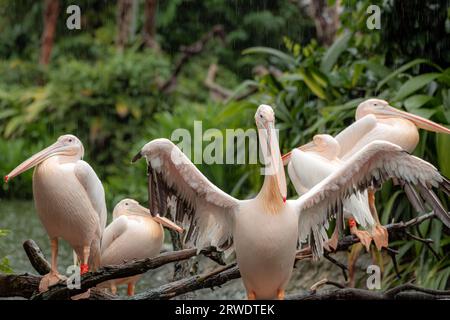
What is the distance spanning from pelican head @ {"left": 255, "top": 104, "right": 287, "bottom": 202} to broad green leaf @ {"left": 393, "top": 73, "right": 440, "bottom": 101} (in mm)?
3613

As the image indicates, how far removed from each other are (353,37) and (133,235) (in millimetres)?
4432

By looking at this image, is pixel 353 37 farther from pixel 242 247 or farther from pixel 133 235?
pixel 242 247

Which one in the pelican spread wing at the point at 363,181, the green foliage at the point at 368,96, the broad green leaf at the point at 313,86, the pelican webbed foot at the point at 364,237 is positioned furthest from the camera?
the broad green leaf at the point at 313,86

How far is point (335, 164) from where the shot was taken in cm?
397

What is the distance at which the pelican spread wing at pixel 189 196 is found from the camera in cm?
289

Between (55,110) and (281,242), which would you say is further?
(55,110)

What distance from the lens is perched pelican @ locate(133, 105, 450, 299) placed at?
2838 millimetres

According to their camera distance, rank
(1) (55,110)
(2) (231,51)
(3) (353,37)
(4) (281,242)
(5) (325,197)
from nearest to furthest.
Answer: (4) (281,242) < (5) (325,197) < (3) (353,37) < (1) (55,110) < (2) (231,51)

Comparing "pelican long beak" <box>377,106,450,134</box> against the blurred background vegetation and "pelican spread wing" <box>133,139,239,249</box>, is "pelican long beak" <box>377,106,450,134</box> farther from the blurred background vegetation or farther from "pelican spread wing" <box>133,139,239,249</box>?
the blurred background vegetation

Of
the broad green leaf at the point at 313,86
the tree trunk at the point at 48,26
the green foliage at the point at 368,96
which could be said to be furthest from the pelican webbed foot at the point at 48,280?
the tree trunk at the point at 48,26

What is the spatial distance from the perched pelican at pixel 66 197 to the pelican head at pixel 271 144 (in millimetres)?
873

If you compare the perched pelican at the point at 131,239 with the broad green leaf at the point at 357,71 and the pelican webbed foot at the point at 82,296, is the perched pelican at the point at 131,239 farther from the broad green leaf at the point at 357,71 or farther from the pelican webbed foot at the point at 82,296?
the broad green leaf at the point at 357,71

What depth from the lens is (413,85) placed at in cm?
623
